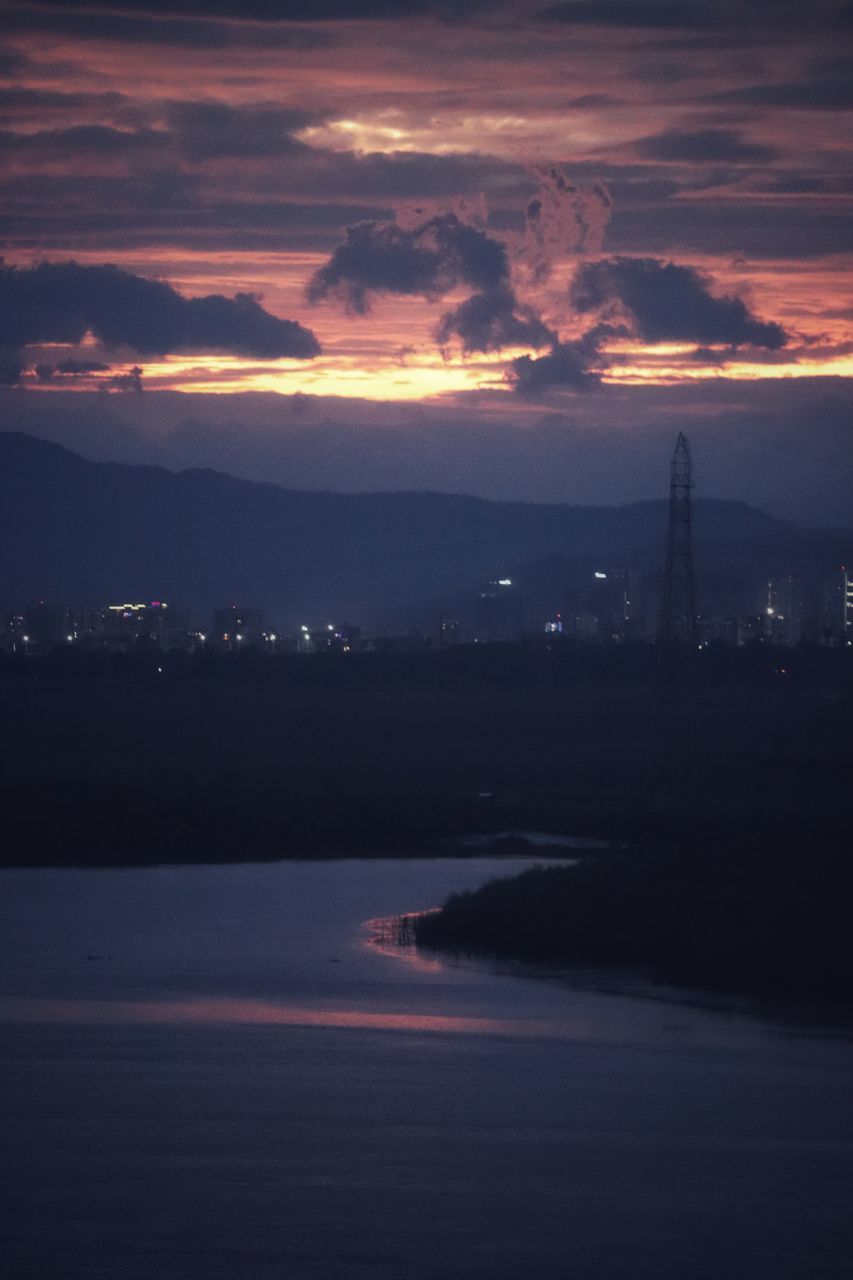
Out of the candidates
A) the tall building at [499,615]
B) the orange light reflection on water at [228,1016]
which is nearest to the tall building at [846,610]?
the tall building at [499,615]

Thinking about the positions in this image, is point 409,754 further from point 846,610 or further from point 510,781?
point 846,610

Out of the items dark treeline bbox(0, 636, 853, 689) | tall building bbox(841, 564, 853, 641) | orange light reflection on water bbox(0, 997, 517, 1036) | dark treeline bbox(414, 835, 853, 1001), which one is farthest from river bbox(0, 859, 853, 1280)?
tall building bbox(841, 564, 853, 641)

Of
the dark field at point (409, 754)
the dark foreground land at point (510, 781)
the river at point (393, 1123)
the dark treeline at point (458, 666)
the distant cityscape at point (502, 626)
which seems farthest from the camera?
the distant cityscape at point (502, 626)

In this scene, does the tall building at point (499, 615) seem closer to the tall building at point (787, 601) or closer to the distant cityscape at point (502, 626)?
the distant cityscape at point (502, 626)

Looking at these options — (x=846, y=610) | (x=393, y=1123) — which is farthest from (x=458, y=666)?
(x=393, y=1123)

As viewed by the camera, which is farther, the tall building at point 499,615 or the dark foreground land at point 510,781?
the tall building at point 499,615

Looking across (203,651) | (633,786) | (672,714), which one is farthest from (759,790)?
(203,651)

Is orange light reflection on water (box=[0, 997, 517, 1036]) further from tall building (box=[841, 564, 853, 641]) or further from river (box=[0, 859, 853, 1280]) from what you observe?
tall building (box=[841, 564, 853, 641])
